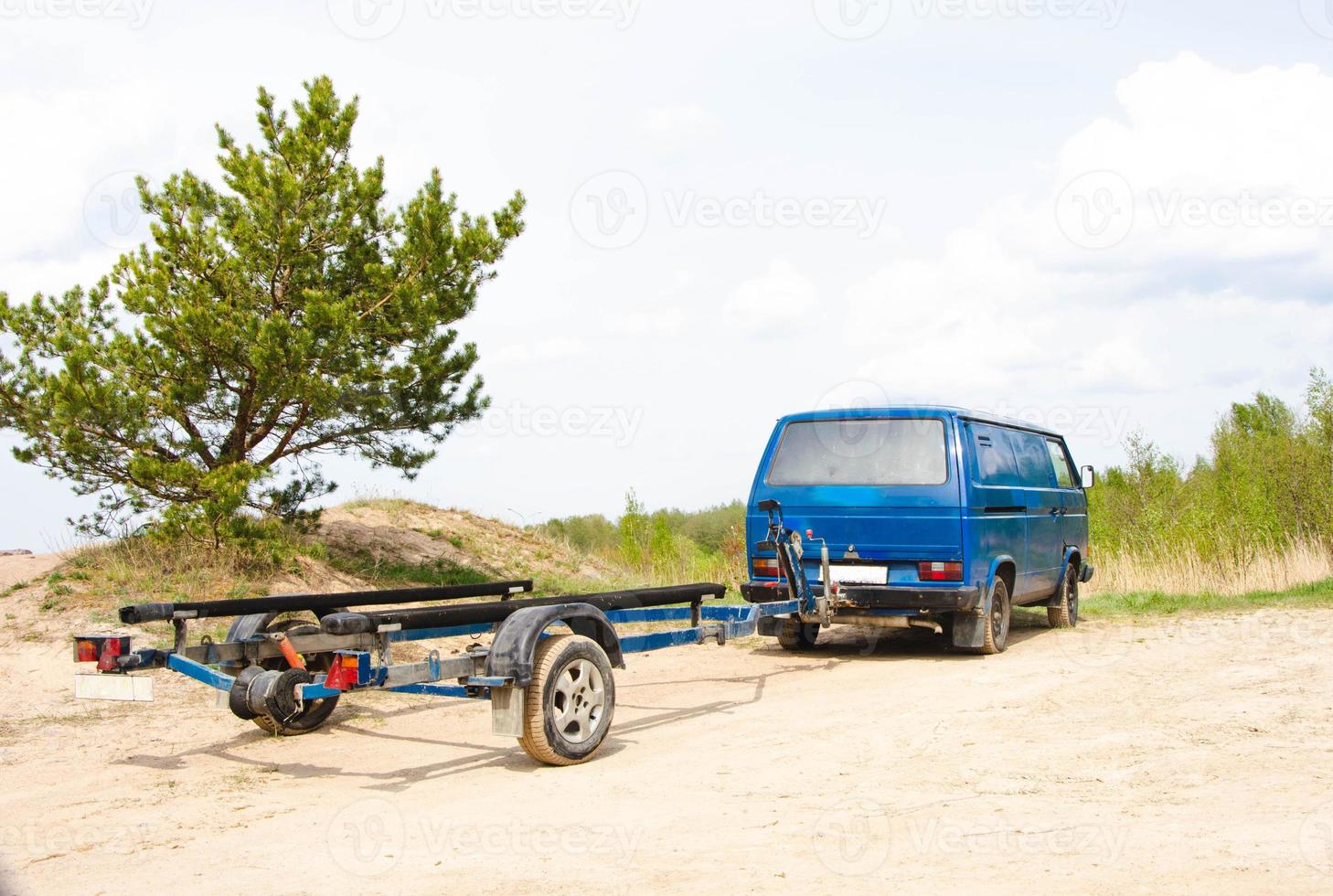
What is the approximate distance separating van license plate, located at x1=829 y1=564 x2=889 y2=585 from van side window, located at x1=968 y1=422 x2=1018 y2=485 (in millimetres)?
1313

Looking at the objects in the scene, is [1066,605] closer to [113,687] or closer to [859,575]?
[859,575]

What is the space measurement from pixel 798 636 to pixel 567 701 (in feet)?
19.0

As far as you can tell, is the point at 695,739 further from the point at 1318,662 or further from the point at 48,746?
the point at 1318,662

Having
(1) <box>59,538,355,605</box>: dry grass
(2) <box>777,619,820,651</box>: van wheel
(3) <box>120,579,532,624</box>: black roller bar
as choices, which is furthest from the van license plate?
(1) <box>59,538,355,605</box>: dry grass

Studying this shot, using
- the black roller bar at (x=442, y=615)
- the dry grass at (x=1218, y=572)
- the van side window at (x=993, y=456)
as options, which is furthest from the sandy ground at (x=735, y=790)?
the dry grass at (x=1218, y=572)

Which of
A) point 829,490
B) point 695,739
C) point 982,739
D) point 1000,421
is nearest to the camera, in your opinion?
point 982,739

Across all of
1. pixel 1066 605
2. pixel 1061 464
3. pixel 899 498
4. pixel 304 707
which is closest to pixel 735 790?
pixel 304 707

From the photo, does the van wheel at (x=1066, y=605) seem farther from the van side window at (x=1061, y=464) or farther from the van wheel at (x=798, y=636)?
the van wheel at (x=798, y=636)

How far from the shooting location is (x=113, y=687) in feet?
20.4

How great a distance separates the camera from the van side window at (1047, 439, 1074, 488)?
13273mm

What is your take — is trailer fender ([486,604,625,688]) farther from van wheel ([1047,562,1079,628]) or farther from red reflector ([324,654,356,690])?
van wheel ([1047,562,1079,628])

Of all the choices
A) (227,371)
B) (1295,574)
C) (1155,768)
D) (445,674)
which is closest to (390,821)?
(445,674)

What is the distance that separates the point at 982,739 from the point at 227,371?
10666mm

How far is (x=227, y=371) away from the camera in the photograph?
13906 mm
